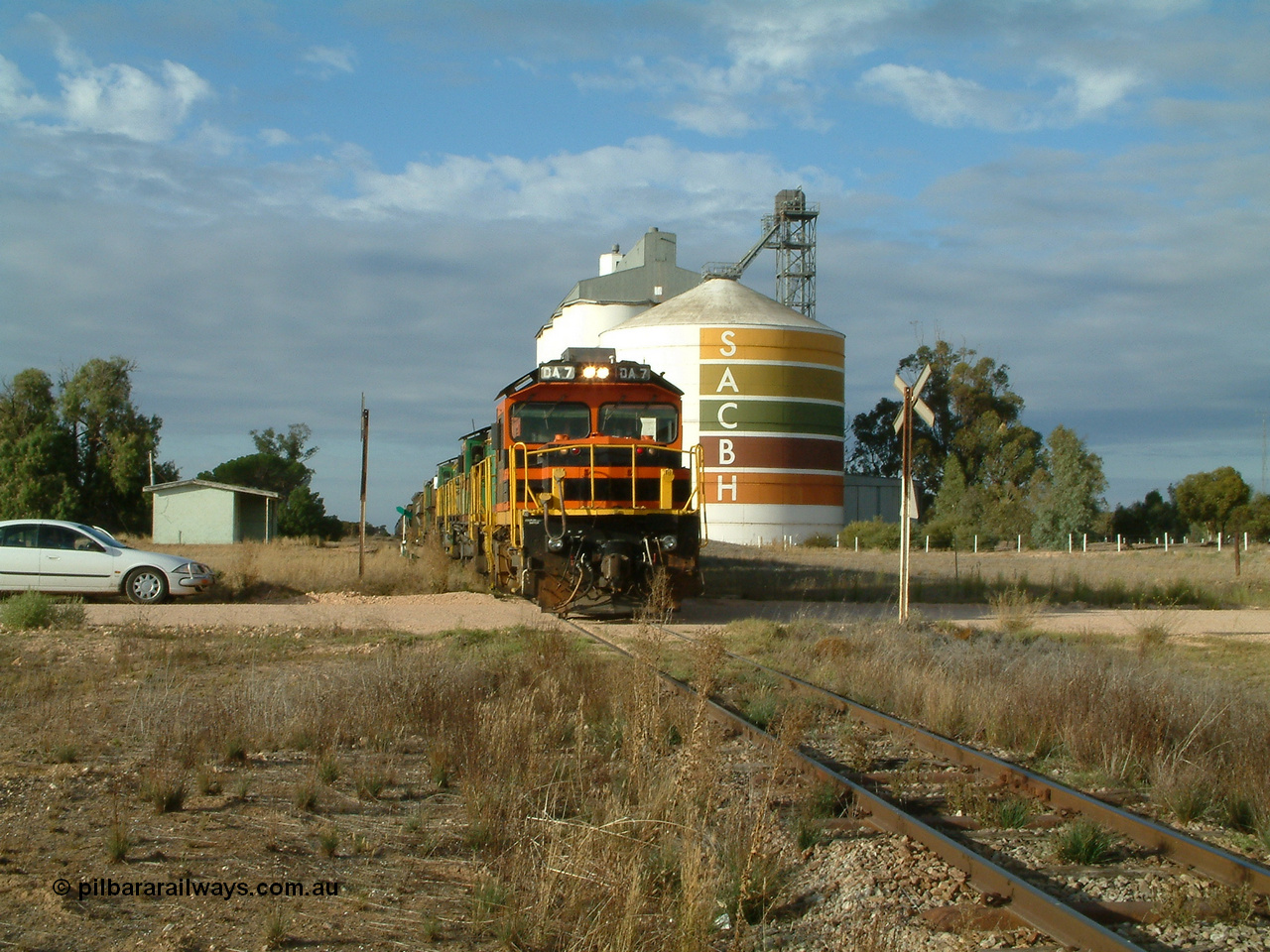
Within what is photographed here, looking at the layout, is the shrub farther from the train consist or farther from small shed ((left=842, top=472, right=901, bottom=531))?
the train consist

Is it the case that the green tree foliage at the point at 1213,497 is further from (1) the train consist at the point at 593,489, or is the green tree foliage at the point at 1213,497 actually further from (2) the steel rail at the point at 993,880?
(2) the steel rail at the point at 993,880

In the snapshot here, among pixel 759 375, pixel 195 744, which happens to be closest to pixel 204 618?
pixel 195 744

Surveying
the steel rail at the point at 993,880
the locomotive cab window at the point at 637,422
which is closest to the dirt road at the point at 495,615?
the locomotive cab window at the point at 637,422

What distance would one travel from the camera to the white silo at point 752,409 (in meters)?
51.8

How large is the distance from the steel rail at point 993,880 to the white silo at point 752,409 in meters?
44.7

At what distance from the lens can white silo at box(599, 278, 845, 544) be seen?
170 feet

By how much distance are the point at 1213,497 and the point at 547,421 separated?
220 feet

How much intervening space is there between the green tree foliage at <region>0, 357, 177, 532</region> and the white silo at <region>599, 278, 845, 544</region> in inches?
1134

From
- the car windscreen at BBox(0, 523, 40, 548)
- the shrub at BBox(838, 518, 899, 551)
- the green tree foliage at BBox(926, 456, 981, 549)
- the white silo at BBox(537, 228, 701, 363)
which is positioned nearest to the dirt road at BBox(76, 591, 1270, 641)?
the car windscreen at BBox(0, 523, 40, 548)

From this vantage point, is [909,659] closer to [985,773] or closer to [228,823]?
[985,773]

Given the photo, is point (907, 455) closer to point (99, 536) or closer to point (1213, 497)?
point (99, 536)

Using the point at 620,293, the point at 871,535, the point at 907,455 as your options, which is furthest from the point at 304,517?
the point at 907,455

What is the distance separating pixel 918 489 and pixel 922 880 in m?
72.2

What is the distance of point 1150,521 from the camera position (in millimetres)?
78375
